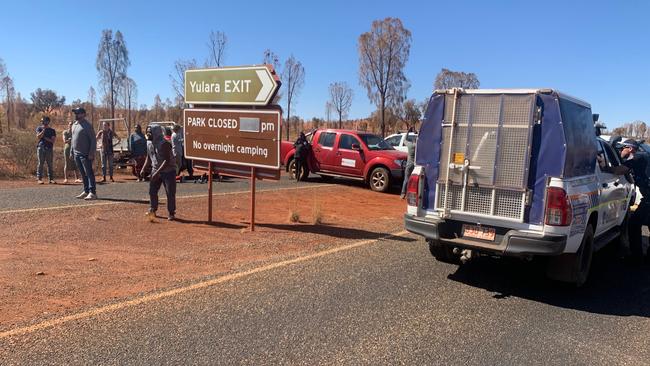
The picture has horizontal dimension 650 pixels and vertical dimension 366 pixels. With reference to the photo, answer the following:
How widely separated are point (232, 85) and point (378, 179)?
7571 millimetres

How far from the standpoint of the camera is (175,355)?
369 centimetres

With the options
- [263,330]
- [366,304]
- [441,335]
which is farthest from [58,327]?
[441,335]

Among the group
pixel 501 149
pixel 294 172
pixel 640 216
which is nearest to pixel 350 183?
pixel 294 172

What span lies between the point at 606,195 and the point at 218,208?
745 centimetres

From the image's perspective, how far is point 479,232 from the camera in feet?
18.2

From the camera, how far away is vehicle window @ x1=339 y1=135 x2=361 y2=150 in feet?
53.0

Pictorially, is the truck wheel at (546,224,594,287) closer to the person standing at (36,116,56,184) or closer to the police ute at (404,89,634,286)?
the police ute at (404,89,634,286)

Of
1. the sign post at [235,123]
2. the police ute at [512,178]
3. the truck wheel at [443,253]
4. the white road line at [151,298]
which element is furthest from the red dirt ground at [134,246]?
the police ute at [512,178]

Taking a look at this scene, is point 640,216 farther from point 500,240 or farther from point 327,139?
point 327,139

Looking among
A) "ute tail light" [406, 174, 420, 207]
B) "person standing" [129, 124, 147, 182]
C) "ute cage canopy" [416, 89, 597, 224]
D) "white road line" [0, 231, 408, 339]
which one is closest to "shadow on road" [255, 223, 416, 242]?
"white road line" [0, 231, 408, 339]

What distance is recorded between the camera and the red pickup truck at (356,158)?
15.3 m

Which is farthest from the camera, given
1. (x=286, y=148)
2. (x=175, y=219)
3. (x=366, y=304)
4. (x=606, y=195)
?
(x=286, y=148)

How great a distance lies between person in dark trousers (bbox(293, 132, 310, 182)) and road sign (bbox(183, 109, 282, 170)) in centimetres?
731

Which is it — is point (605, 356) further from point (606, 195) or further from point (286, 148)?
point (286, 148)
